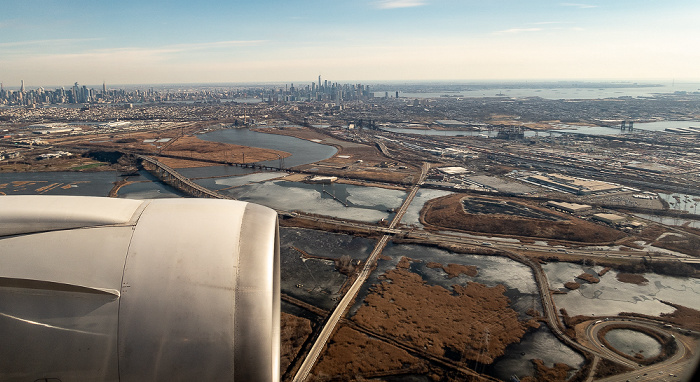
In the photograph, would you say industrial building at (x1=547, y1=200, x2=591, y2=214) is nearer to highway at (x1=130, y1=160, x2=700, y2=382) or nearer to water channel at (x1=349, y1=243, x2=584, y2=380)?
highway at (x1=130, y1=160, x2=700, y2=382)

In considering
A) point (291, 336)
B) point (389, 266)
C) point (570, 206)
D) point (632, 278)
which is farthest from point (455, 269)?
point (570, 206)

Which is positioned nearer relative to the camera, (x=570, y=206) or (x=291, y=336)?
(x=291, y=336)

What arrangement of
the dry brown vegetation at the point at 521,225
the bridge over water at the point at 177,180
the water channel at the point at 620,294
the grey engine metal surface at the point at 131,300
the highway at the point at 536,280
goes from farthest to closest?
the bridge over water at the point at 177,180 → the dry brown vegetation at the point at 521,225 → the water channel at the point at 620,294 → the highway at the point at 536,280 → the grey engine metal surface at the point at 131,300

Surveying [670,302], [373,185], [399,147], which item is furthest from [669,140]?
[670,302]

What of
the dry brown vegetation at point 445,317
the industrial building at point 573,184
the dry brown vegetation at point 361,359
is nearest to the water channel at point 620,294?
the dry brown vegetation at point 445,317

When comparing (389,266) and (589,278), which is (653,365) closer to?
(589,278)

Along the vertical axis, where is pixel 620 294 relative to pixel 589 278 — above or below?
below

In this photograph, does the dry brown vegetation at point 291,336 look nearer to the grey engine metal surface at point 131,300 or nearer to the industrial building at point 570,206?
the grey engine metal surface at point 131,300
